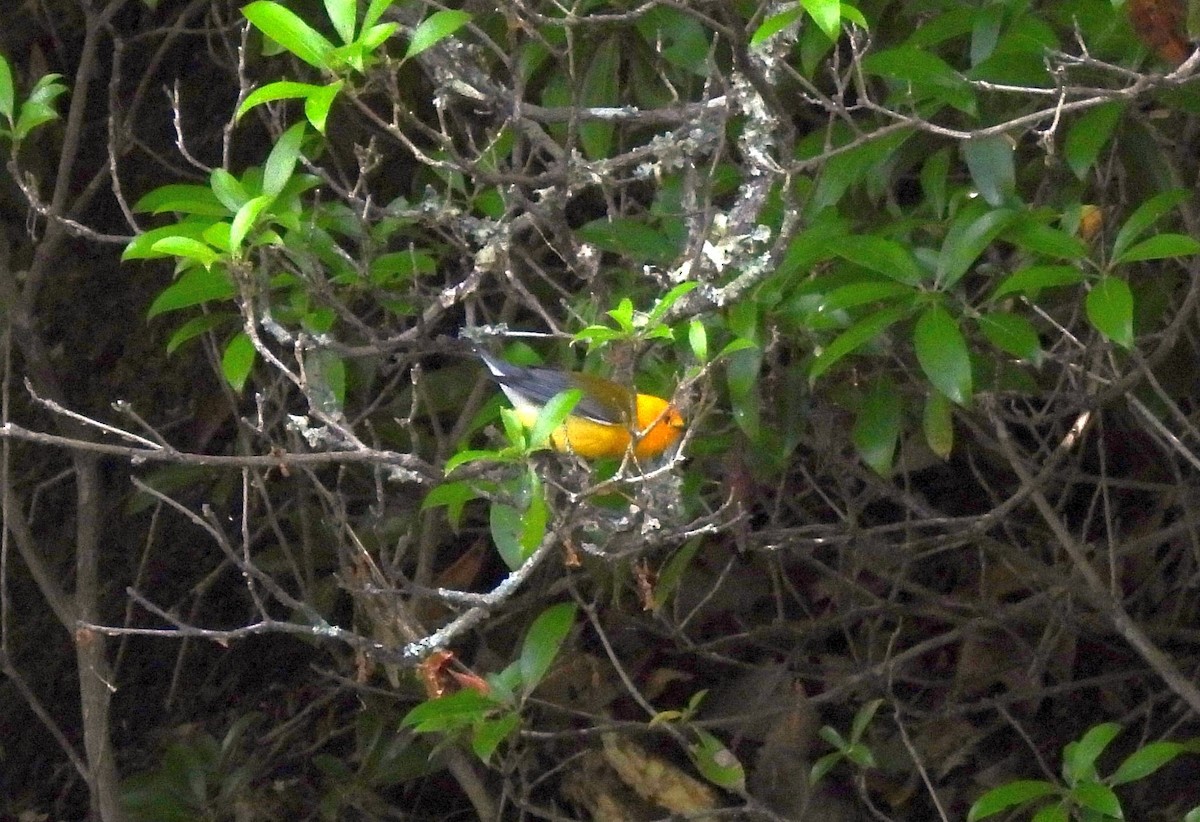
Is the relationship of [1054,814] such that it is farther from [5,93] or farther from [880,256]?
[5,93]

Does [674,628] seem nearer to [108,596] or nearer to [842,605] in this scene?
[842,605]

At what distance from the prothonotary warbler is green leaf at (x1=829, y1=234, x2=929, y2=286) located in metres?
0.39

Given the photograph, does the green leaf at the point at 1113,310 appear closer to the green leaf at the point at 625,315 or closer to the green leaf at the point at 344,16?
the green leaf at the point at 625,315

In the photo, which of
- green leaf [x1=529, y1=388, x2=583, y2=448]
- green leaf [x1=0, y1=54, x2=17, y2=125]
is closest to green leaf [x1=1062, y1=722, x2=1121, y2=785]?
green leaf [x1=529, y1=388, x2=583, y2=448]

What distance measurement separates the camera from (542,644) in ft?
10.5

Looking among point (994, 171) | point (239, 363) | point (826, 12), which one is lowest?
point (239, 363)

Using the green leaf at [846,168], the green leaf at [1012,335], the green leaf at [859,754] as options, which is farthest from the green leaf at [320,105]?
the green leaf at [859,754]

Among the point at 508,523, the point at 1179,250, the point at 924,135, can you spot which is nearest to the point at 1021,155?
the point at 924,135

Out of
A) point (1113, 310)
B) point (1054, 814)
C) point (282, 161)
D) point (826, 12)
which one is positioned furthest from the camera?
point (1054, 814)

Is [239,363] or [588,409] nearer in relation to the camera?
[239,363]

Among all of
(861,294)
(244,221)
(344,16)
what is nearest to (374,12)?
(344,16)

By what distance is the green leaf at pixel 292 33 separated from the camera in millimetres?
2164

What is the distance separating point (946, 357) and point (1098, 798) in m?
0.95

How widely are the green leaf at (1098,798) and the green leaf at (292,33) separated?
1.81m
